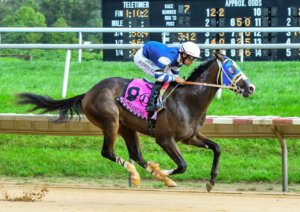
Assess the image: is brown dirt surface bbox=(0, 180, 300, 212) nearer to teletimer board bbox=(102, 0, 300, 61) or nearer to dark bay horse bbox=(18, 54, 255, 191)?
dark bay horse bbox=(18, 54, 255, 191)

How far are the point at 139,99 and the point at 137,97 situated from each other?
3 centimetres

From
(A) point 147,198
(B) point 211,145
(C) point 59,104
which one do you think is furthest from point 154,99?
(C) point 59,104

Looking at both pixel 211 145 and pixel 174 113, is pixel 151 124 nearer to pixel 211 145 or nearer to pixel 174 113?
pixel 174 113

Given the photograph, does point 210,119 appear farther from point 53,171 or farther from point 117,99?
point 53,171

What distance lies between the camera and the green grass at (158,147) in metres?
7.07

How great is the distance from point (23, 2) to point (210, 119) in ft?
151

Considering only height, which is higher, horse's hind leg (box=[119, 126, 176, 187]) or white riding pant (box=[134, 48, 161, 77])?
white riding pant (box=[134, 48, 161, 77])

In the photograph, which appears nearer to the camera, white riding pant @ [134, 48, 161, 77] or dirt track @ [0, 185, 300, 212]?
dirt track @ [0, 185, 300, 212]

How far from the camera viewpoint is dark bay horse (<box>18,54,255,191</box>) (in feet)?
18.6

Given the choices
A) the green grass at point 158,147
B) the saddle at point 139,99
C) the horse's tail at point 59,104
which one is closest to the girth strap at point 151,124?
the saddle at point 139,99

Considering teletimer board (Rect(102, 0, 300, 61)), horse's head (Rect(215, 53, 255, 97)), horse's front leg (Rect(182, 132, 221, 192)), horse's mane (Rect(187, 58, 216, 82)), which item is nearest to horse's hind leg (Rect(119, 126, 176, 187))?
horse's front leg (Rect(182, 132, 221, 192))

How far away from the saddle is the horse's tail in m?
0.52

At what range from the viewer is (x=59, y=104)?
6.28 meters

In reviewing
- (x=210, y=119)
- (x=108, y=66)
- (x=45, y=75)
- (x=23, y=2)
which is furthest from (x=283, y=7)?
(x=23, y=2)
